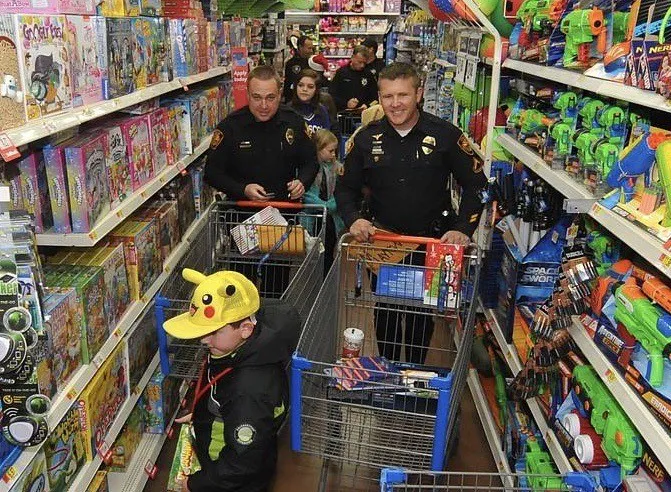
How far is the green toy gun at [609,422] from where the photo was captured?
1.85m

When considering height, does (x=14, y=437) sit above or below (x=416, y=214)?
below

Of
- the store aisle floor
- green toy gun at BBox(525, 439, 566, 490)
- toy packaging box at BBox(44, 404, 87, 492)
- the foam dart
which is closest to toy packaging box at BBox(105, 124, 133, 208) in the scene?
toy packaging box at BBox(44, 404, 87, 492)

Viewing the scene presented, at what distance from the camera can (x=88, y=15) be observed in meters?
2.64

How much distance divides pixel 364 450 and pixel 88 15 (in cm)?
203

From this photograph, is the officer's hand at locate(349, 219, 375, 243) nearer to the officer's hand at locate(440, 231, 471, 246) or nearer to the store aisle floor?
the officer's hand at locate(440, 231, 471, 246)

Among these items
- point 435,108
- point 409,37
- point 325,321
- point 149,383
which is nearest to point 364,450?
point 325,321

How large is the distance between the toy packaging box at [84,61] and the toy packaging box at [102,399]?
104 centimetres

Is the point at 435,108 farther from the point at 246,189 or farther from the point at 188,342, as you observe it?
the point at 188,342

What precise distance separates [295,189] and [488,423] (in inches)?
65.9

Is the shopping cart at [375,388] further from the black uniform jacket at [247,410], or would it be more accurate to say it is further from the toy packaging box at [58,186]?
the toy packaging box at [58,186]

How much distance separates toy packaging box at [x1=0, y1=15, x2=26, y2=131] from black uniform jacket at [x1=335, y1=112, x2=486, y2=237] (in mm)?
1658

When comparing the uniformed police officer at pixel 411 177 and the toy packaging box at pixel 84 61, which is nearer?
the toy packaging box at pixel 84 61

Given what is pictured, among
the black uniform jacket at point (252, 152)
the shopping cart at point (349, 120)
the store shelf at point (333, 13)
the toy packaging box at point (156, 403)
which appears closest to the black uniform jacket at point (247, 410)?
the toy packaging box at point (156, 403)

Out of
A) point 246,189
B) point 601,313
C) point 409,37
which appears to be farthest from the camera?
point 409,37
